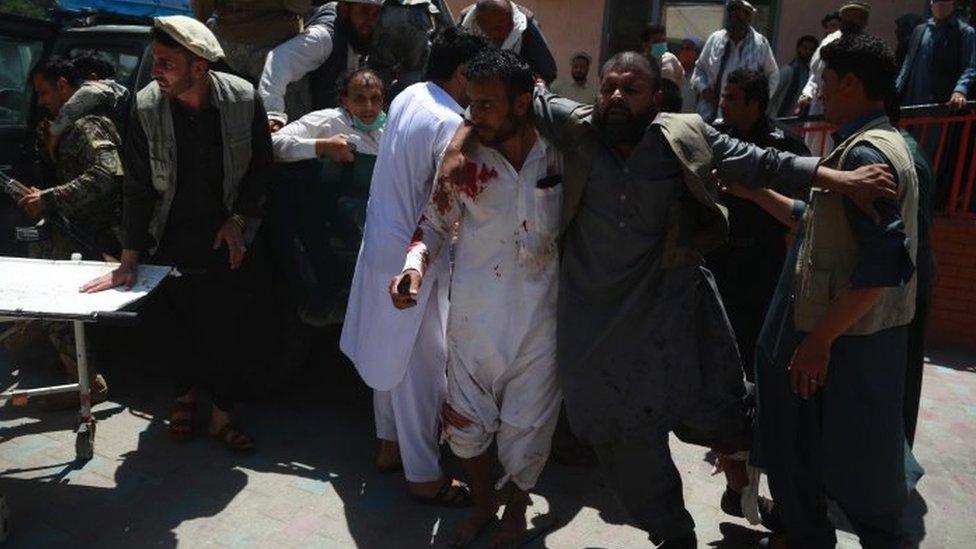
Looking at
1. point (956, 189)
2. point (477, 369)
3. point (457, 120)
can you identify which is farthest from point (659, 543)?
point (956, 189)

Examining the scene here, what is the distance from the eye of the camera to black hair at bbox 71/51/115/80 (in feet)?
14.1

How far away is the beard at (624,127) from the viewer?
2508 millimetres

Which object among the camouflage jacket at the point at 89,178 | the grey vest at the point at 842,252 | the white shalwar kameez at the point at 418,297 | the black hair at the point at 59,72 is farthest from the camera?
the black hair at the point at 59,72

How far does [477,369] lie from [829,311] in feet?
3.74

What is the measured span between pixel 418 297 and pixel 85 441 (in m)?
1.57

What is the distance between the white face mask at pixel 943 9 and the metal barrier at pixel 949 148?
67 centimetres

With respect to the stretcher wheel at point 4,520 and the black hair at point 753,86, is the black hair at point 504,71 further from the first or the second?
the stretcher wheel at point 4,520

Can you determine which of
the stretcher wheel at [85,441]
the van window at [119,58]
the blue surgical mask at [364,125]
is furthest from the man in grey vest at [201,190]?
the van window at [119,58]

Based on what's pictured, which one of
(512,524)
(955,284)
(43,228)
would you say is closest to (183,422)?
(43,228)

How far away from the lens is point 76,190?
3.80 metres

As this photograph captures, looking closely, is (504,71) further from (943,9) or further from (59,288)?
(943,9)

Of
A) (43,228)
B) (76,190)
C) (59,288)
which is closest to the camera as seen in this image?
(59,288)

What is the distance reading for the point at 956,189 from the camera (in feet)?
17.5

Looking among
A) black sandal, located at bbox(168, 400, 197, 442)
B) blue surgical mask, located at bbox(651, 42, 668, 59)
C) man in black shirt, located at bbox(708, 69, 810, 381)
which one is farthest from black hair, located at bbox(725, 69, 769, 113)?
blue surgical mask, located at bbox(651, 42, 668, 59)
